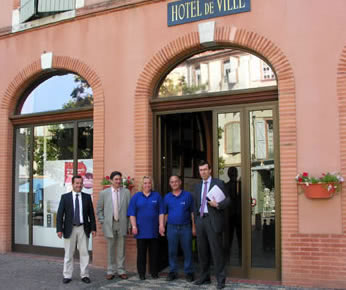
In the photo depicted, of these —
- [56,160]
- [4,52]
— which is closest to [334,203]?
[56,160]

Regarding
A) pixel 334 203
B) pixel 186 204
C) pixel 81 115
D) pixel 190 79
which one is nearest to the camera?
pixel 334 203

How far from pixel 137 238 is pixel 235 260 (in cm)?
174

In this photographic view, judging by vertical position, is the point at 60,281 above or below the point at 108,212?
below

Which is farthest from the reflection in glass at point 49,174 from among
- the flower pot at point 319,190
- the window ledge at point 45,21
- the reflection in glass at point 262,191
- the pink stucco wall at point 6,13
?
the flower pot at point 319,190

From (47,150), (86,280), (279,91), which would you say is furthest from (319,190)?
(47,150)

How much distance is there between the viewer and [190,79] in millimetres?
8094

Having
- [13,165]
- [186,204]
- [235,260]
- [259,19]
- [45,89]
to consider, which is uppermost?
[259,19]

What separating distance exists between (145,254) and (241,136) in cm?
261

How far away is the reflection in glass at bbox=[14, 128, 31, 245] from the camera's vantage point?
10141mm

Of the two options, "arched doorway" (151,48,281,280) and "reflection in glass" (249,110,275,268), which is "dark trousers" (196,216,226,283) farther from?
"reflection in glass" (249,110,275,268)

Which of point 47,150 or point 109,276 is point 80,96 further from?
point 109,276

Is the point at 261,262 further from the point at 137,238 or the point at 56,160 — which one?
the point at 56,160

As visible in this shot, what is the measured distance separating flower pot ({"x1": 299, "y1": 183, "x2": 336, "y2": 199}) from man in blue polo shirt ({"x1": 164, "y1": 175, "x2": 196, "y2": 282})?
1885 mm

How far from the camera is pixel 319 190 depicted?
6.45m
